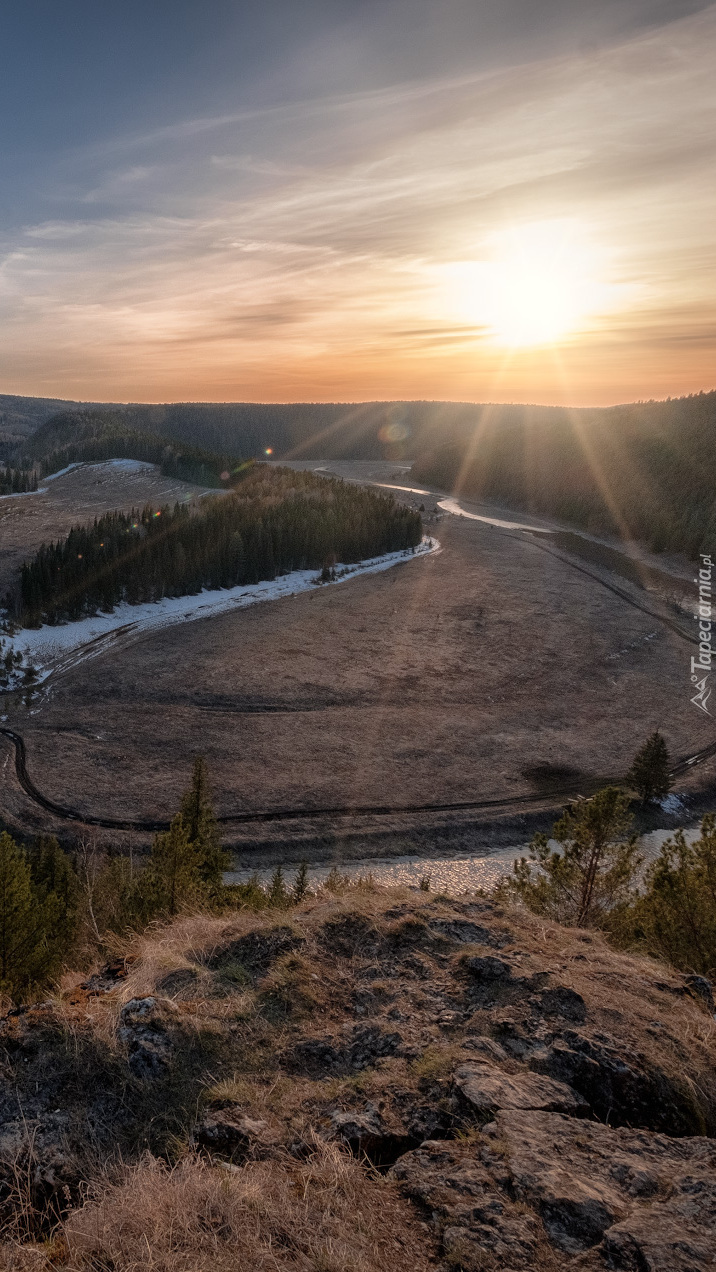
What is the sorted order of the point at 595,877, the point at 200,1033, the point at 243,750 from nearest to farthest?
the point at 200,1033, the point at 595,877, the point at 243,750

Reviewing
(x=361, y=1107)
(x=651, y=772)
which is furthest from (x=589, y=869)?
(x=651, y=772)

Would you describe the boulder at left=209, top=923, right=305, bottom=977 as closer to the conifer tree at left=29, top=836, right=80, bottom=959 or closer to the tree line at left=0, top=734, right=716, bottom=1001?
the tree line at left=0, top=734, right=716, bottom=1001

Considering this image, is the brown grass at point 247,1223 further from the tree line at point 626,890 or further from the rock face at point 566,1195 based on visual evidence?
the tree line at point 626,890

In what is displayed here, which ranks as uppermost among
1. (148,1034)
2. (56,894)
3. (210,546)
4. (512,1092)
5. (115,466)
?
(115,466)

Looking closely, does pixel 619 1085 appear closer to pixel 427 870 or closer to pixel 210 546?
pixel 427 870

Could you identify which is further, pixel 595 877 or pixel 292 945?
pixel 595 877

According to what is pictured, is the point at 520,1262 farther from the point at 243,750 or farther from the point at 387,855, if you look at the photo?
the point at 243,750

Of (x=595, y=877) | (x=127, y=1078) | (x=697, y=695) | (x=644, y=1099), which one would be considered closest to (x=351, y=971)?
(x=127, y=1078)
